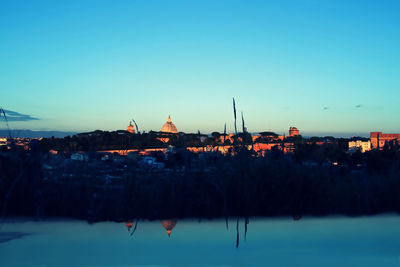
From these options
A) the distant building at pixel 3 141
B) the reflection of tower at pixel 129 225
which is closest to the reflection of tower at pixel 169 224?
the reflection of tower at pixel 129 225

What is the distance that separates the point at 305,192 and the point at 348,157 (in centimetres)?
571

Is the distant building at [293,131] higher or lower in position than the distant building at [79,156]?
higher

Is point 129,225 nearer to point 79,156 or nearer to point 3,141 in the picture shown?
point 79,156

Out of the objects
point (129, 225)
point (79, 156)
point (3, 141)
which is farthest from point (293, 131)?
point (3, 141)

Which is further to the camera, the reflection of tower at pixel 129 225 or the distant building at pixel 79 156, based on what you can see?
the distant building at pixel 79 156

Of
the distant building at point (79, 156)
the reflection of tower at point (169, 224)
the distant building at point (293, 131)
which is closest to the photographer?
the reflection of tower at point (169, 224)

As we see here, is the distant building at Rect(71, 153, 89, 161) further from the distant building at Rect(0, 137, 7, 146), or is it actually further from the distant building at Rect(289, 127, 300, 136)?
the distant building at Rect(289, 127, 300, 136)

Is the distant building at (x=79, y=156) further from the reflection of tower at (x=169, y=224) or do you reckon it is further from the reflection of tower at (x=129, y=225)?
the reflection of tower at (x=169, y=224)

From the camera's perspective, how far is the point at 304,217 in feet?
14.8

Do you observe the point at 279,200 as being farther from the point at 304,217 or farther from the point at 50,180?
the point at 50,180

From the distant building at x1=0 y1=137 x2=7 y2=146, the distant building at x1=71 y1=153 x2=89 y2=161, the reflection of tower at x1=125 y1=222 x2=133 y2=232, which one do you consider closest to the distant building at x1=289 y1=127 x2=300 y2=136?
the distant building at x1=71 y1=153 x2=89 y2=161

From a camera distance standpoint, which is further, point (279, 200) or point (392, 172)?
point (392, 172)

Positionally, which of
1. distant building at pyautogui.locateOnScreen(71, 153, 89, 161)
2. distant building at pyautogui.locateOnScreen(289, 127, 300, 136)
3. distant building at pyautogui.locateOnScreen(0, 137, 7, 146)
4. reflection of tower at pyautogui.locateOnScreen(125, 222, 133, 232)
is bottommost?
reflection of tower at pyautogui.locateOnScreen(125, 222, 133, 232)

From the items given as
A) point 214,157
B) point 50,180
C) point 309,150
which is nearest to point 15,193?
point 50,180
